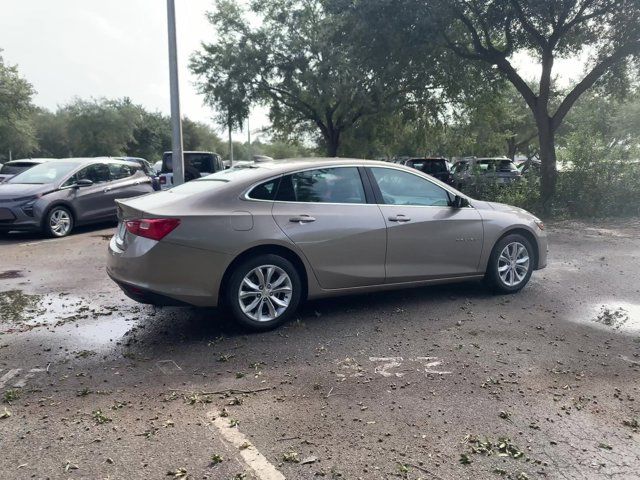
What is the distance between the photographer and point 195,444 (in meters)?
3.20

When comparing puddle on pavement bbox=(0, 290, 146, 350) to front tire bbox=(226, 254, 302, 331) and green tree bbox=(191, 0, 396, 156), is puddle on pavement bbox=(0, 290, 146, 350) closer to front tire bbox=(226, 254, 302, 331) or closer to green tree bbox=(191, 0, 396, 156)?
front tire bbox=(226, 254, 302, 331)

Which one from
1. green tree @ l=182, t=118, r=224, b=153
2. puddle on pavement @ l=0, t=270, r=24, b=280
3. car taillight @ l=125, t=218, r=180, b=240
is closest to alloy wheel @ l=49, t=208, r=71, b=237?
puddle on pavement @ l=0, t=270, r=24, b=280

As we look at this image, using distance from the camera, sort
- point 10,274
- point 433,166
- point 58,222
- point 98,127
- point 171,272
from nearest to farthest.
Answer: point 171,272, point 10,274, point 58,222, point 433,166, point 98,127

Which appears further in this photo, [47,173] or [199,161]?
[199,161]

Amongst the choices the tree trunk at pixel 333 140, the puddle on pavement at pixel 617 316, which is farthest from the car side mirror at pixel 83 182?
the tree trunk at pixel 333 140

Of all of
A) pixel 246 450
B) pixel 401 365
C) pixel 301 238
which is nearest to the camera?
pixel 246 450

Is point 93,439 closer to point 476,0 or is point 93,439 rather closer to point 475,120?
point 476,0

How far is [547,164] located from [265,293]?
12061 millimetres

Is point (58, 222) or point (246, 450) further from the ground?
point (58, 222)

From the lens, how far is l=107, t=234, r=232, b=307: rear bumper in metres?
4.71

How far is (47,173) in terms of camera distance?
37.9ft

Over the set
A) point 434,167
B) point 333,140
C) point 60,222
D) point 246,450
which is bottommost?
point 246,450

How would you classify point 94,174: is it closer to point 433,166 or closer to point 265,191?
point 265,191

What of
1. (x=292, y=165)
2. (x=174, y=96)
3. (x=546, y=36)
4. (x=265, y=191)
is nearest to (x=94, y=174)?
(x=174, y=96)
